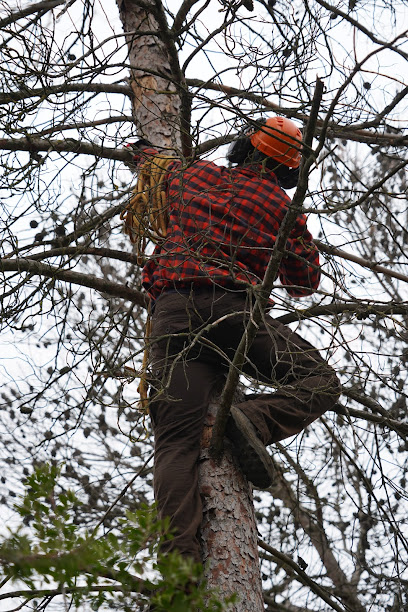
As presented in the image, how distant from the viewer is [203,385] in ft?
11.0

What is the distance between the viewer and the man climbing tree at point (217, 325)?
10.3ft

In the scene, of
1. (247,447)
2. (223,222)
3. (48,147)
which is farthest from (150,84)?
(247,447)

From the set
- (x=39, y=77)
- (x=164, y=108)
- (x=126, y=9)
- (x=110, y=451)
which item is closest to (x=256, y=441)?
(x=39, y=77)

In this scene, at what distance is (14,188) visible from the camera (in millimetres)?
3674

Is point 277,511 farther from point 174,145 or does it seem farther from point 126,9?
point 126,9

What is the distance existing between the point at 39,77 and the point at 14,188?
49 cm

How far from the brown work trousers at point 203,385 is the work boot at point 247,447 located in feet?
0.28

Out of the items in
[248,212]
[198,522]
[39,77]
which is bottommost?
[198,522]

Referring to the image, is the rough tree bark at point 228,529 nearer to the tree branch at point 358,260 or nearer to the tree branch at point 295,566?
the tree branch at point 295,566

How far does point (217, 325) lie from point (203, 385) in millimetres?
253

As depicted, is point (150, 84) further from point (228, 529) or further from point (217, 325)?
point (228, 529)

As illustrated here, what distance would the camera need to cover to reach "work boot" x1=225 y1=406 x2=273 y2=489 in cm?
313

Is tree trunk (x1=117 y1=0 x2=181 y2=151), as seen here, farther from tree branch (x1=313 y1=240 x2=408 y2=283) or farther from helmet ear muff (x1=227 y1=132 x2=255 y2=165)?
tree branch (x1=313 y1=240 x2=408 y2=283)

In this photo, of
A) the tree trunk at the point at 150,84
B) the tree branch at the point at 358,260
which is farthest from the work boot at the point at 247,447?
the tree trunk at the point at 150,84
